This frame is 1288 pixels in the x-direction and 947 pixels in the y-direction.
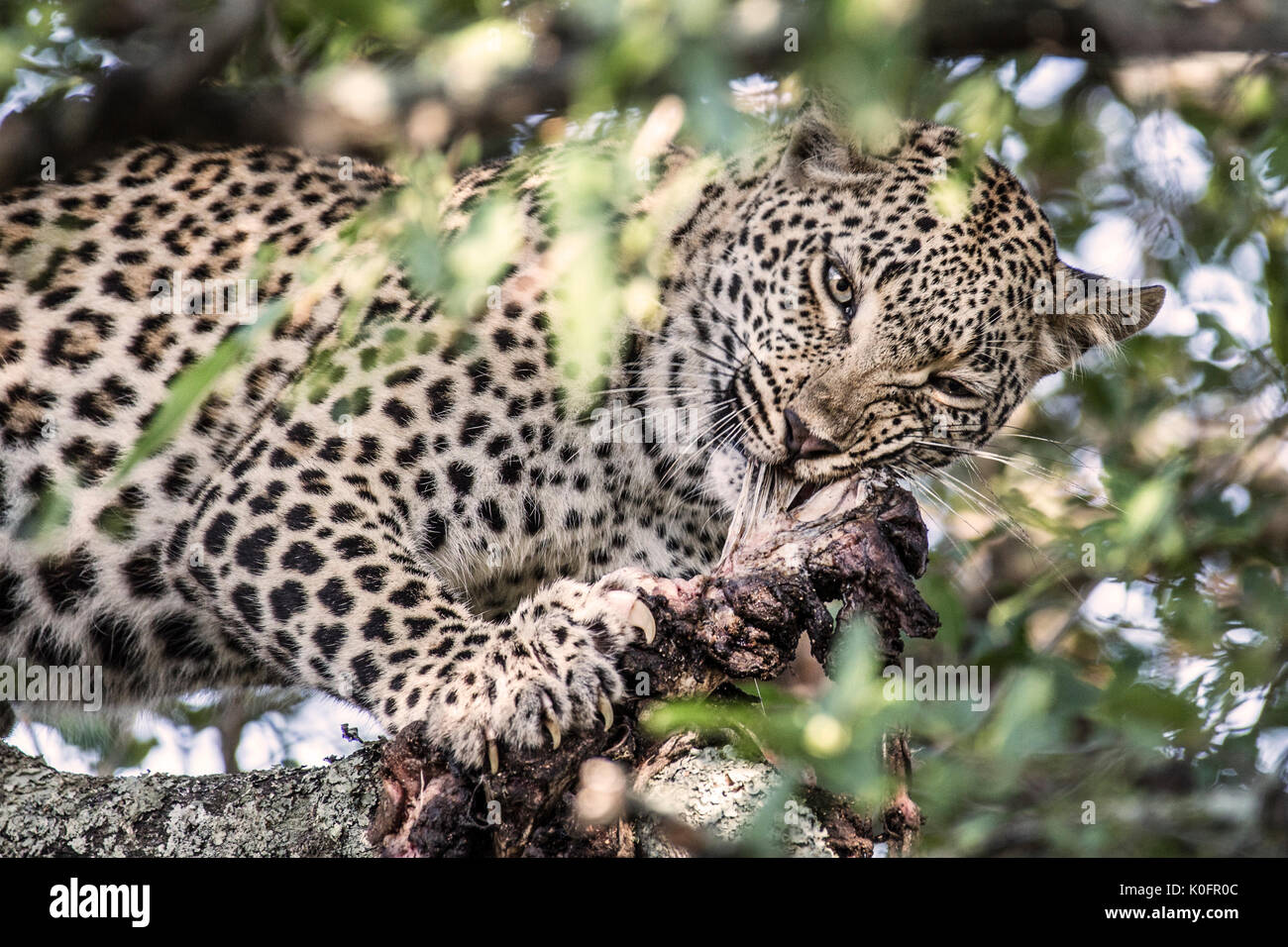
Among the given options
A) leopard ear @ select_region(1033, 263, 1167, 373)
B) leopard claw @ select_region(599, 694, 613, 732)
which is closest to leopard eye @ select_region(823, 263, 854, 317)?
leopard ear @ select_region(1033, 263, 1167, 373)

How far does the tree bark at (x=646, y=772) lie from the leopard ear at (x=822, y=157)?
6.02ft

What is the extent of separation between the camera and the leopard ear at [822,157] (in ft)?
17.7

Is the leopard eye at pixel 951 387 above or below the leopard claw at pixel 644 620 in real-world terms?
above

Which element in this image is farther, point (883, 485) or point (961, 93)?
point (961, 93)

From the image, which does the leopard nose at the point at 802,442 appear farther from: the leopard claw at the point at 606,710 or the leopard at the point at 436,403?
the leopard claw at the point at 606,710

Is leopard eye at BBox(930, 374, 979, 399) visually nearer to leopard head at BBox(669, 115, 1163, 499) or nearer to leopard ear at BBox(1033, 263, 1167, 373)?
leopard head at BBox(669, 115, 1163, 499)

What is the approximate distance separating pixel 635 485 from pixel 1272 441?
3480mm

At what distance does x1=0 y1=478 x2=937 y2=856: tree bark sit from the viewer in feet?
11.8

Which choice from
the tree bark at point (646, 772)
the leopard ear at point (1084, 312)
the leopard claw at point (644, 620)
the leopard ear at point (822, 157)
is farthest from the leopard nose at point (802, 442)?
the leopard ear at point (1084, 312)
